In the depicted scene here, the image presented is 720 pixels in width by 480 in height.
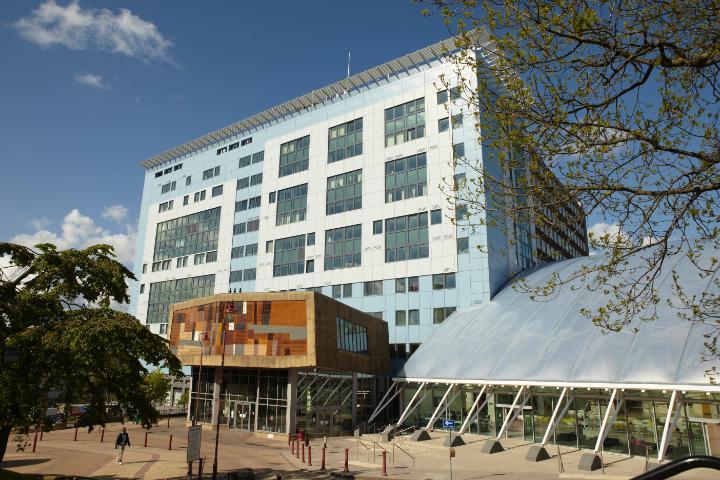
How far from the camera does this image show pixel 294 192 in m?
60.4

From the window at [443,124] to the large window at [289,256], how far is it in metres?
19.9

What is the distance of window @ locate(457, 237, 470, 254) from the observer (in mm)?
45906

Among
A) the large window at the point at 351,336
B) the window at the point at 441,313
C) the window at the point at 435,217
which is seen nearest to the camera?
the large window at the point at 351,336

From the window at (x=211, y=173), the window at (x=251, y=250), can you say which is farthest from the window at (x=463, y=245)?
the window at (x=211, y=173)

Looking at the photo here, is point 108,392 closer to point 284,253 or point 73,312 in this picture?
point 73,312

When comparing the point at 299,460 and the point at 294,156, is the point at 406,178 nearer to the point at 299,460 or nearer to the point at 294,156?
the point at 294,156

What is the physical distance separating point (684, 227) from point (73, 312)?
20.7 meters

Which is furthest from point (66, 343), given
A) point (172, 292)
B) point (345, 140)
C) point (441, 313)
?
point (172, 292)

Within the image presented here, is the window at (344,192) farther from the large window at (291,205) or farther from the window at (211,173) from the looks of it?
the window at (211,173)

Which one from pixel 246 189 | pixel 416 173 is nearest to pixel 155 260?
pixel 246 189

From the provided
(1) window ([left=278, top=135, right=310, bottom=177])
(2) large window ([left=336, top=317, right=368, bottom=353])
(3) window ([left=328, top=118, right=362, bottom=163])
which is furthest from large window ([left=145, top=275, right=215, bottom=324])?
(2) large window ([left=336, top=317, right=368, bottom=353])

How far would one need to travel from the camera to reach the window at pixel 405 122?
5147 cm

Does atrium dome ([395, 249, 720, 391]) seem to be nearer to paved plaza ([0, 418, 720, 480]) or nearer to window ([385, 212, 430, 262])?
paved plaza ([0, 418, 720, 480])

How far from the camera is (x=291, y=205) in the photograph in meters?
60.2
